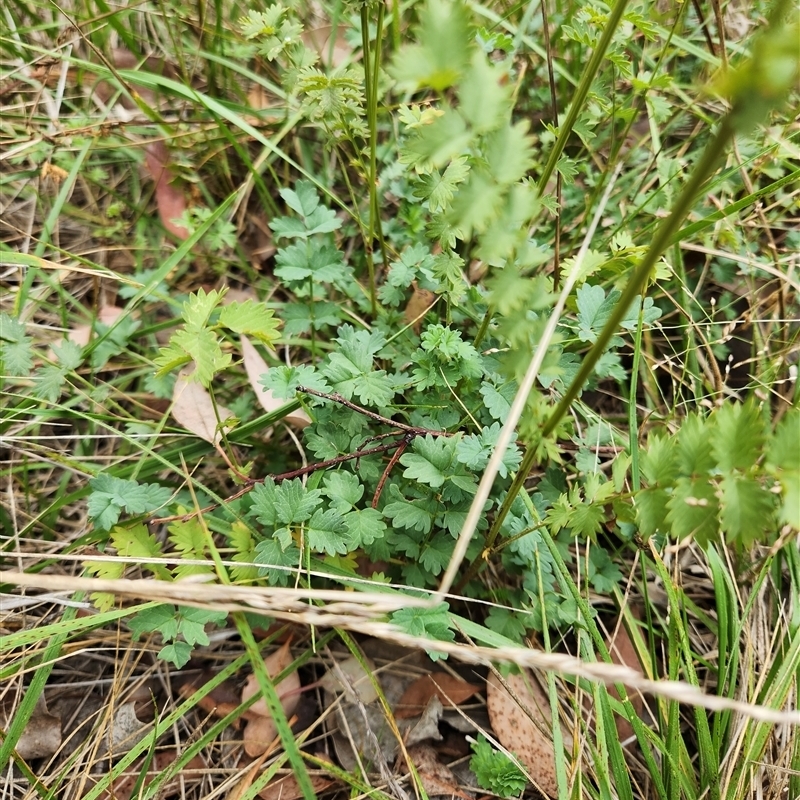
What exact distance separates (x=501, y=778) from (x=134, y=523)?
1.08 m

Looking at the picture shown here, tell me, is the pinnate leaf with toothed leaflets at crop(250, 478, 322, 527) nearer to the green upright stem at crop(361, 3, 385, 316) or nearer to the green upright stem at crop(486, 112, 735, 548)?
the green upright stem at crop(486, 112, 735, 548)

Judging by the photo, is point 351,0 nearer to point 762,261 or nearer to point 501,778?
point 762,261

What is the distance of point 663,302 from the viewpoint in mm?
1915

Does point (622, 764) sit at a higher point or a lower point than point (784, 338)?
lower

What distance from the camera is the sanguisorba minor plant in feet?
2.93

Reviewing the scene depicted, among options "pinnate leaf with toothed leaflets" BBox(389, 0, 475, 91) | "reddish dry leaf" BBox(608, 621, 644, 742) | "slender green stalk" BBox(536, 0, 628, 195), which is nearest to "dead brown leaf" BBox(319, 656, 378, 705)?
"reddish dry leaf" BBox(608, 621, 644, 742)

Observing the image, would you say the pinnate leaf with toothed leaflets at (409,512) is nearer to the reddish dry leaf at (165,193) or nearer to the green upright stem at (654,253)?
the green upright stem at (654,253)

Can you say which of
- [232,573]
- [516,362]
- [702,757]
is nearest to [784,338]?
[702,757]

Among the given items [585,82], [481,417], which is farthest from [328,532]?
[585,82]

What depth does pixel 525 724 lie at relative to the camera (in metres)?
1.51

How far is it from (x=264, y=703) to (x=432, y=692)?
0.46 m

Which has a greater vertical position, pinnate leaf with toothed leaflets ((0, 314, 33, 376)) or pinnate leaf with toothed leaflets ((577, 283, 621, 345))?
pinnate leaf with toothed leaflets ((577, 283, 621, 345))

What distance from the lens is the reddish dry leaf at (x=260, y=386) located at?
5.44ft

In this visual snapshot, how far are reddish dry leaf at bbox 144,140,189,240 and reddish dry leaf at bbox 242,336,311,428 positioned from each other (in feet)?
2.32
